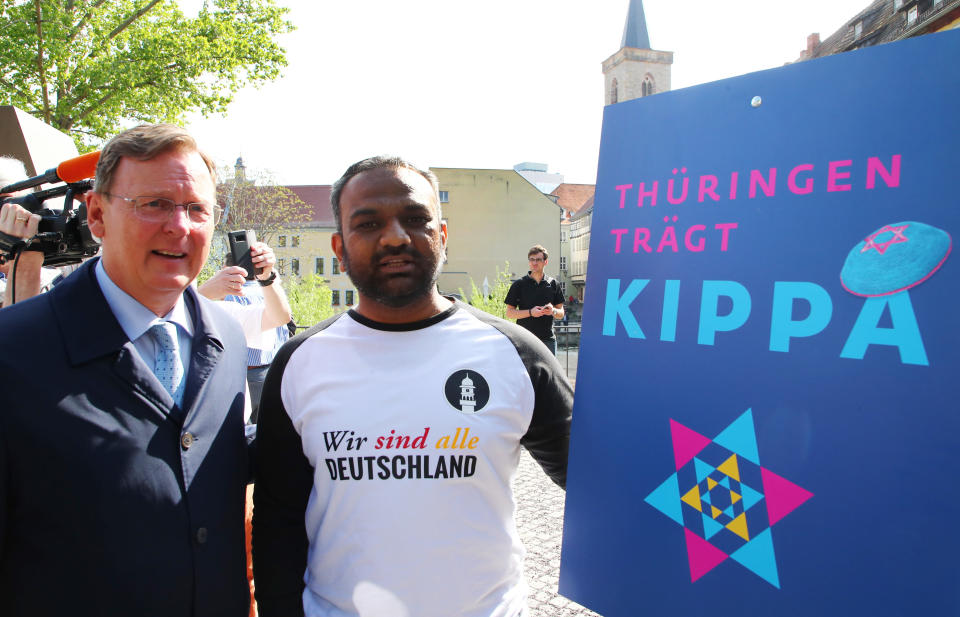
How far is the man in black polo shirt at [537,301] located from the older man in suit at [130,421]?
5755 millimetres

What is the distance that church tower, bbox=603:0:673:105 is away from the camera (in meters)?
65.9

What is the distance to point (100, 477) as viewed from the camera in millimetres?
1332

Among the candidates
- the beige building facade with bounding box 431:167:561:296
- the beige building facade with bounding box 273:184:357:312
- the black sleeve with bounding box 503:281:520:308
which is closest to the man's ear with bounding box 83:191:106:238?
the black sleeve with bounding box 503:281:520:308

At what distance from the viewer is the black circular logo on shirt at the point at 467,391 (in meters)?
1.69

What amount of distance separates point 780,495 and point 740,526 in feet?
0.40

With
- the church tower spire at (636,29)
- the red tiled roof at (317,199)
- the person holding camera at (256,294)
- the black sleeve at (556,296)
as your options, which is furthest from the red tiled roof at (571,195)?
the person holding camera at (256,294)

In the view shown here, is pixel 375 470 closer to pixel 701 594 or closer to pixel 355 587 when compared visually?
pixel 355 587

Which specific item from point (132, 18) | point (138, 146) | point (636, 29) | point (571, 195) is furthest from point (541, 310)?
point (636, 29)

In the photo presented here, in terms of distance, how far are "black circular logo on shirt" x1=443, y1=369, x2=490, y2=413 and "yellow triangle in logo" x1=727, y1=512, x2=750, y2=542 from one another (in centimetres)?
68

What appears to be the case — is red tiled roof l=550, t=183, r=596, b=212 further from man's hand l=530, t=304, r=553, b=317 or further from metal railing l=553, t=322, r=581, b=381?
man's hand l=530, t=304, r=553, b=317

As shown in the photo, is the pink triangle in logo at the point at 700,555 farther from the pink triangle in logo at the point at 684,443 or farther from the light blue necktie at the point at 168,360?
the light blue necktie at the point at 168,360

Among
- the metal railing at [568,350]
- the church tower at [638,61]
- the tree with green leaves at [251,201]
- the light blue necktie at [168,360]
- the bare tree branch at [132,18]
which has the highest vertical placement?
the church tower at [638,61]

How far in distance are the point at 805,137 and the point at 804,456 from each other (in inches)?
28.0

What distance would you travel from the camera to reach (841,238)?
133 cm
